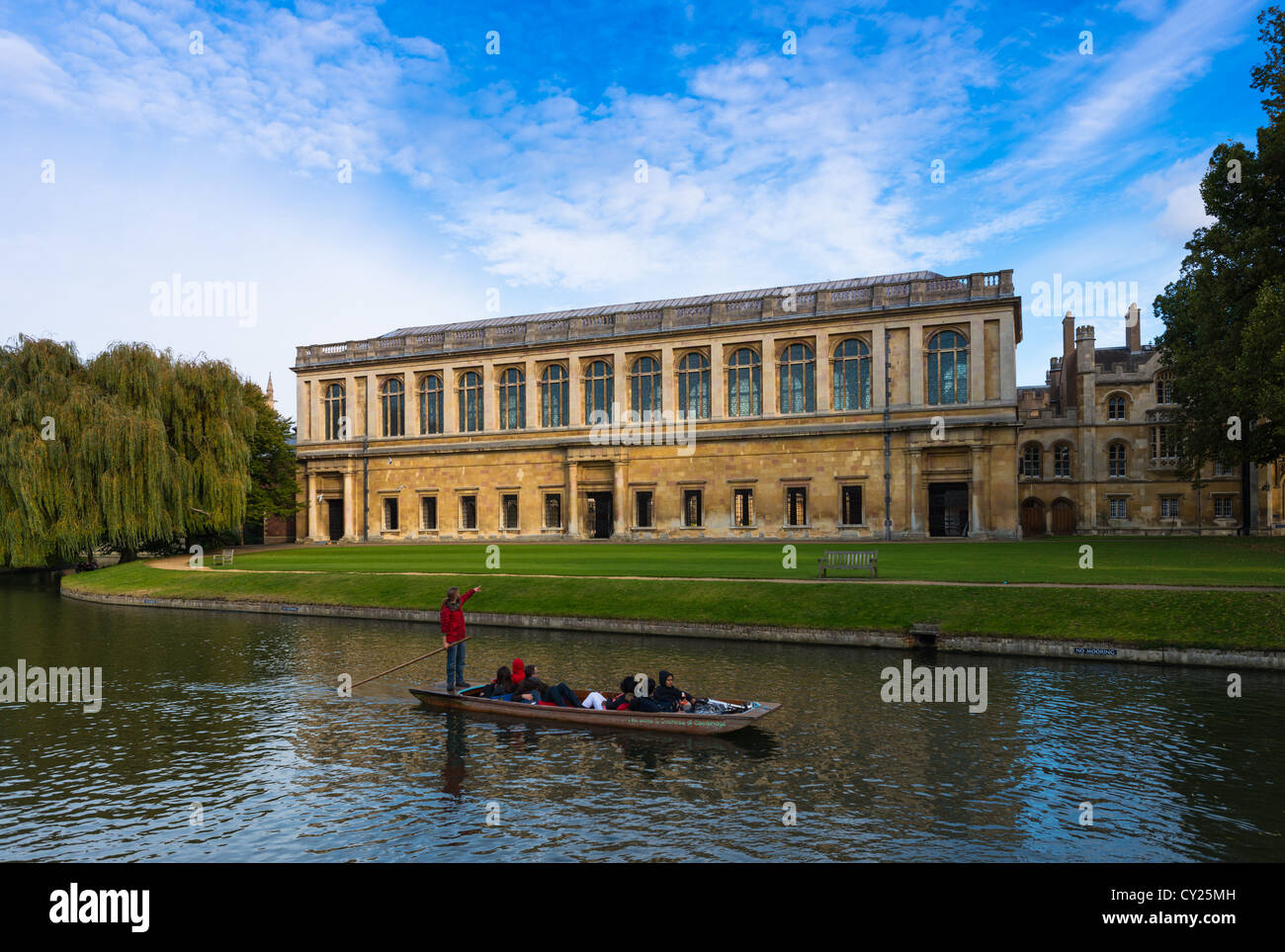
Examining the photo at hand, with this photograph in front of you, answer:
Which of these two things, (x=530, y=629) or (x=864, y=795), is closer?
(x=864, y=795)

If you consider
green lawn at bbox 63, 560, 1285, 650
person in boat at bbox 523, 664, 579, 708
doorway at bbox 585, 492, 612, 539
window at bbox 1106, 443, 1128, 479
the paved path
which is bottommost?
person in boat at bbox 523, 664, 579, 708

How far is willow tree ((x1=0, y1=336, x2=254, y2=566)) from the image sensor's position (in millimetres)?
36156

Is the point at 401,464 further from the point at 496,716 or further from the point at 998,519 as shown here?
the point at 496,716

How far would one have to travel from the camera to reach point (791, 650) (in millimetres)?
21531

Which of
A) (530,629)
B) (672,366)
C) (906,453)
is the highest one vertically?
(672,366)

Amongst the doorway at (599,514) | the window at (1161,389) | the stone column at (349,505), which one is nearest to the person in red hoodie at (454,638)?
the doorway at (599,514)

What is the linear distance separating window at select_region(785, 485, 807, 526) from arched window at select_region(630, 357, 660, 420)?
400 inches

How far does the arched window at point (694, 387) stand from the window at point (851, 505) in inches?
396

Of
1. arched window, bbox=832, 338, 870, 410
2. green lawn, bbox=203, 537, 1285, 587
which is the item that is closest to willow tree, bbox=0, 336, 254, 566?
green lawn, bbox=203, 537, 1285, 587

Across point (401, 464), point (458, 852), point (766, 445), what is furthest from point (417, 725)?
point (401, 464)

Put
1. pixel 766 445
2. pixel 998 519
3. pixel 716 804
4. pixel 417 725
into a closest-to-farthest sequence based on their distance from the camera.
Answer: pixel 716 804, pixel 417 725, pixel 998 519, pixel 766 445

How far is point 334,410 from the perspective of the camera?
63.1 m

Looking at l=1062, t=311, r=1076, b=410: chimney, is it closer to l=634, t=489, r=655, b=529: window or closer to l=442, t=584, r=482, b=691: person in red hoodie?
l=634, t=489, r=655, b=529: window

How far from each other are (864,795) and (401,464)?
53.9 metres
